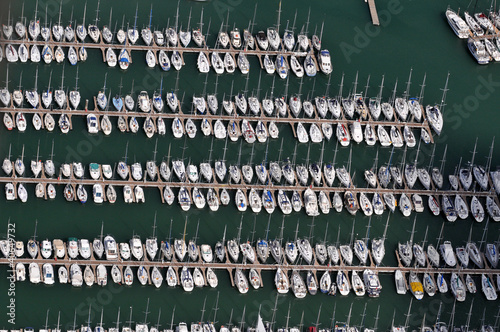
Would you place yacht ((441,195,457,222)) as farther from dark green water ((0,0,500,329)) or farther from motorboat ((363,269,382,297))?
motorboat ((363,269,382,297))

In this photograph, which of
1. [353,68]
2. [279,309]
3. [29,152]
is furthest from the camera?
[353,68]

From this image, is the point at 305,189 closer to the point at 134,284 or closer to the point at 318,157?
the point at 318,157

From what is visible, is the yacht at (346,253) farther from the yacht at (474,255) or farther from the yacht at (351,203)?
the yacht at (474,255)

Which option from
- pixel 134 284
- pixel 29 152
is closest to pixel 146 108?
pixel 29 152

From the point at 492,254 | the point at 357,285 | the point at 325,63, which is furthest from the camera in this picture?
the point at 325,63

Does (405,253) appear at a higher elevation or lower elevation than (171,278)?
higher

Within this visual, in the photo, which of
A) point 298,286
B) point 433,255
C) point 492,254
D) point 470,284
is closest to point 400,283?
point 433,255

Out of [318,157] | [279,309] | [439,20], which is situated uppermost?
[439,20]

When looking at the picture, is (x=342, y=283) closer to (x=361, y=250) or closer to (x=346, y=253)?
(x=346, y=253)

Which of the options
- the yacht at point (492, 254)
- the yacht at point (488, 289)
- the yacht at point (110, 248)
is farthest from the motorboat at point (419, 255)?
the yacht at point (110, 248)
